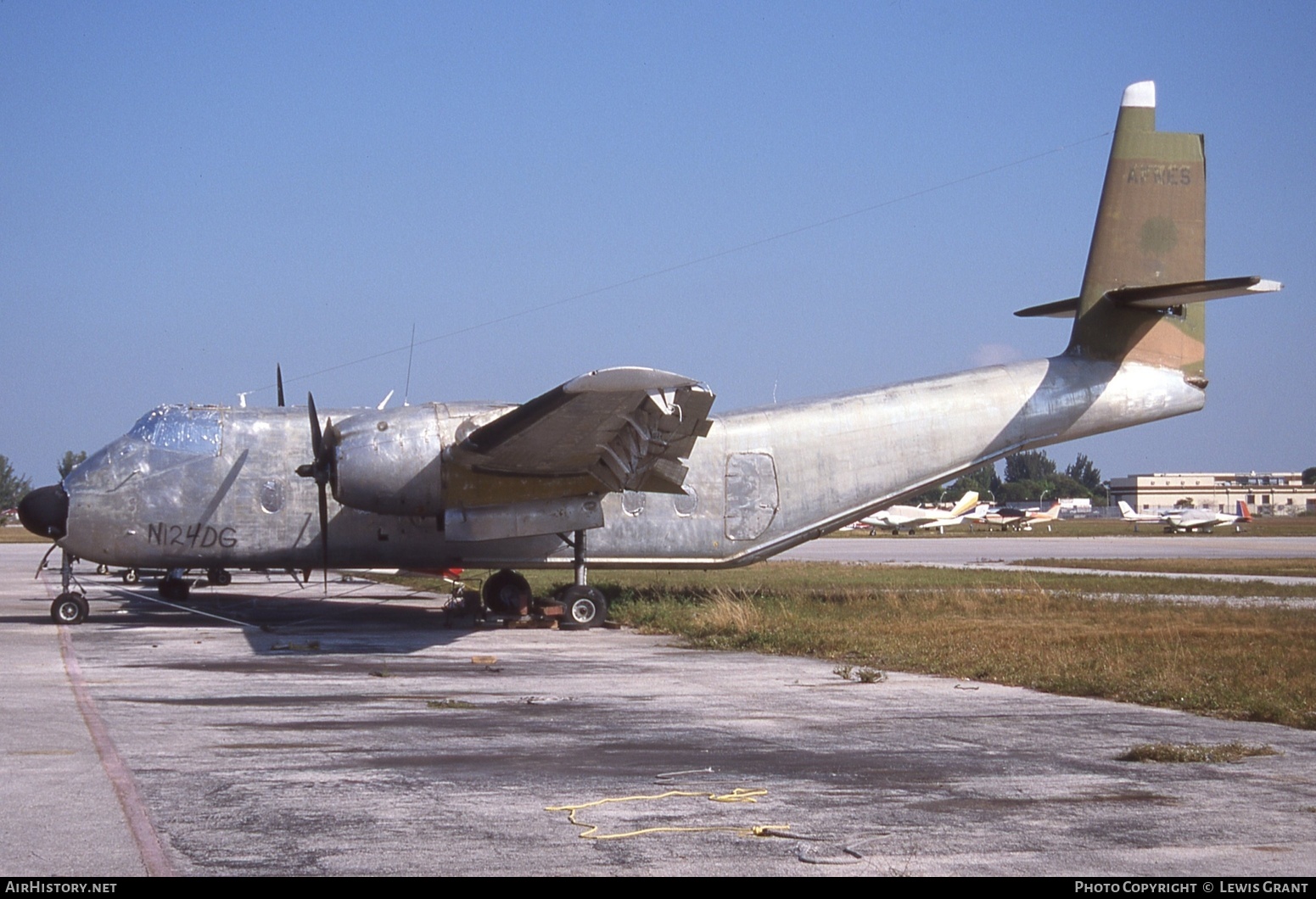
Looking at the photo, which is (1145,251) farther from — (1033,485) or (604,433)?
(1033,485)

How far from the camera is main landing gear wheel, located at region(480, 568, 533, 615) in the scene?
62.2 feet

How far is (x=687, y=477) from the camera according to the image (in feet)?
61.5

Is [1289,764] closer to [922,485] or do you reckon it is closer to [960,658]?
[960,658]

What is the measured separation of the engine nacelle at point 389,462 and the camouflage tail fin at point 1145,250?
35.1 feet

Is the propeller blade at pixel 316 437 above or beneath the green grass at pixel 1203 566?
above

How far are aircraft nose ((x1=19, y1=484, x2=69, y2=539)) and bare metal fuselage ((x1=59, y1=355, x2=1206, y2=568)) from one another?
13 cm

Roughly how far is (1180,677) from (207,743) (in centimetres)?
853

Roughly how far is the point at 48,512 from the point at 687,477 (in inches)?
356

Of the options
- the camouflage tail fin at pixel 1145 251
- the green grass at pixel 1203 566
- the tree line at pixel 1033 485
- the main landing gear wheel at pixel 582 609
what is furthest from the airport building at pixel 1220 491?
the main landing gear wheel at pixel 582 609

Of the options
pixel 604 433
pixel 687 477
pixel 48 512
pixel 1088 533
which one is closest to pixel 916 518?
pixel 1088 533

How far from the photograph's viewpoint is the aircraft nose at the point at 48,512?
53.9 feet

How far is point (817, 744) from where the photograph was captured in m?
8.25

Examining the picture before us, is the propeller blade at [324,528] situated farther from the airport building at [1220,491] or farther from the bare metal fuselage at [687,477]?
the airport building at [1220,491]
